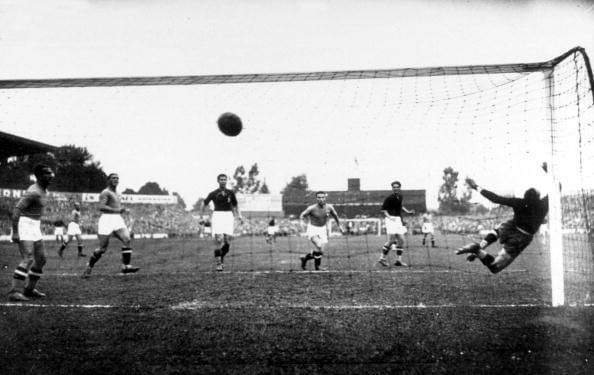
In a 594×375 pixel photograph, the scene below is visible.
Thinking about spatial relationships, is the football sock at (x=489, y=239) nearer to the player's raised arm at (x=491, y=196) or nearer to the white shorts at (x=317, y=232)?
the player's raised arm at (x=491, y=196)

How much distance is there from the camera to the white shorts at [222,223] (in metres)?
9.81

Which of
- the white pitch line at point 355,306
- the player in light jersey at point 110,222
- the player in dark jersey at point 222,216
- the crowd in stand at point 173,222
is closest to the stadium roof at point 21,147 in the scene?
the player in light jersey at point 110,222

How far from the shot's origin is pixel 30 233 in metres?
6.46

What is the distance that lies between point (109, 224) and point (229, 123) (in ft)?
11.3

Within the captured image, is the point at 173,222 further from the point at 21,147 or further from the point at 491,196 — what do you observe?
the point at 491,196

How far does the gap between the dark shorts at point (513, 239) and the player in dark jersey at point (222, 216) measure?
5.83 m

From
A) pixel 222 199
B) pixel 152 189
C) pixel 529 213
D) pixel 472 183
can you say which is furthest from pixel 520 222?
pixel 152 189

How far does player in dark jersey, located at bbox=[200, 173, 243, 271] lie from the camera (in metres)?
9.81

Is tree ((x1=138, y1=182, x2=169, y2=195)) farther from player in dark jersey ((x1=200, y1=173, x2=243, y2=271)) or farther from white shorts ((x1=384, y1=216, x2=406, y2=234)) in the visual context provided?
white shorts ((x1=384, y1=216, x2=406, y2=234))

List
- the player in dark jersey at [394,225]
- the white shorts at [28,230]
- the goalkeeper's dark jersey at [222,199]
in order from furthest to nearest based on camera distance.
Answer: the player in dark jersey at [394,225] < the goalkeeper's dark jersey at [222,199] < the white shorts at [28,230]

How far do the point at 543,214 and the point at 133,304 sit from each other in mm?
5913

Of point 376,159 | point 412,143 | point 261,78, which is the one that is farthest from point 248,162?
point 412,143

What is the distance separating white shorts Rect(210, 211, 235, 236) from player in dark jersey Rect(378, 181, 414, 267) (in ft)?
13.4

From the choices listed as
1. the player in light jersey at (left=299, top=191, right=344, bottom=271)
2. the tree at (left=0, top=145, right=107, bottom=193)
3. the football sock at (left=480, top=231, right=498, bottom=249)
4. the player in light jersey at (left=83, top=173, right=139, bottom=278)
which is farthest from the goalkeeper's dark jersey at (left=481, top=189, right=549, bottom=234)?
the tree at (left=0, top=145, right=107, bottom=193)
